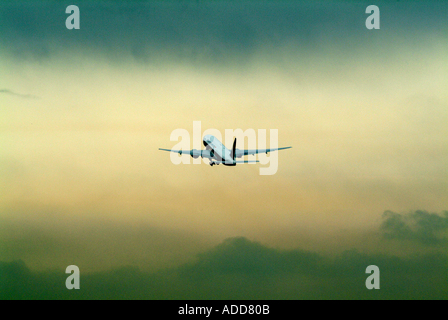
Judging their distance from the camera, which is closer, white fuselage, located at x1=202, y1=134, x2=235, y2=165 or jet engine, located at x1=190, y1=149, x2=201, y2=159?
white fuselage, located at x1=202, y1=134, x2=235, y2=165

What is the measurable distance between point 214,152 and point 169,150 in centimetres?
1839

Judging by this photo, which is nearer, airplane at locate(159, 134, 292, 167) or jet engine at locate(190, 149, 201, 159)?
airplane at locate(159, 134, 292, 167)

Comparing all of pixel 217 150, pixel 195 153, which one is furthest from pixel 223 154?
pixel 217 150

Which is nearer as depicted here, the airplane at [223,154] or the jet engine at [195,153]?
the airplane at [223,154]

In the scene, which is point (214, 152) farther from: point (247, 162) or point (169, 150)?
point (247, 162)

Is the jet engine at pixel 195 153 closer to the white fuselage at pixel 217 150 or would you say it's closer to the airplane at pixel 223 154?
the airplane at pixel 223 154

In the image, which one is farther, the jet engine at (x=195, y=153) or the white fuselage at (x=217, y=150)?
the jet engine at (x=195, y=153)

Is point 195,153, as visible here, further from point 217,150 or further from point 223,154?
point 217,150

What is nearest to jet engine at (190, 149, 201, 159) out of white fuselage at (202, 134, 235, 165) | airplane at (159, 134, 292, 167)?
airplane at (159, 134, 292, 167)

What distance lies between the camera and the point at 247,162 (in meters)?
103

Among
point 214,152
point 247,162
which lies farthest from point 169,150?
point 247,162

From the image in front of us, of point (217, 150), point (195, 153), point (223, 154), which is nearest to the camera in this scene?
point (223, 154)

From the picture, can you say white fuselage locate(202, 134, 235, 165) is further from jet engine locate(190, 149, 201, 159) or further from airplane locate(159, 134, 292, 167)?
jet engine locate(190, 149, 201, 159)

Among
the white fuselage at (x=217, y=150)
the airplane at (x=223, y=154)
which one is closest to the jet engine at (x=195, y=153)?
the airplane at (x=223, y=154)
